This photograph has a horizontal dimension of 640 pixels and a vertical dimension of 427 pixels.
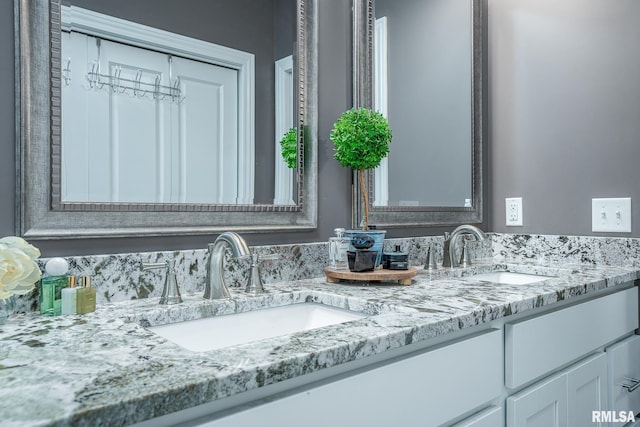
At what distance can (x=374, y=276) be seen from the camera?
121 centimetres

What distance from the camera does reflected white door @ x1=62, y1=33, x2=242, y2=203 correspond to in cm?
98

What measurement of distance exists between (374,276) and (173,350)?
0.67 m

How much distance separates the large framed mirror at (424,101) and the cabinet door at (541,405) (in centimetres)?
68

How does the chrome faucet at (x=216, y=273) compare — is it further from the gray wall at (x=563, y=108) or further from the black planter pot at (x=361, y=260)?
the gray wall at (x=563, y=108)

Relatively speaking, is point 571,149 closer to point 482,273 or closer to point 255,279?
point 482,273

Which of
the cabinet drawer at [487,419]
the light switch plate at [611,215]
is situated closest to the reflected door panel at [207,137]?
the cabinet drawer at [487,419]

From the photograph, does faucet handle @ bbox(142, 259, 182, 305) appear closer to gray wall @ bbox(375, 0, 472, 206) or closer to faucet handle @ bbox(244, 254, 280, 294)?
faucet handle @ bbox(244, 254, 280, 294)

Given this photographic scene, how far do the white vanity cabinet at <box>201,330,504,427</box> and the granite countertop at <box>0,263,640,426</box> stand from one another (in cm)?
4

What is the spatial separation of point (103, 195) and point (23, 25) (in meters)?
0.36

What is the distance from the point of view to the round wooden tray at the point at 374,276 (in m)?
1.21

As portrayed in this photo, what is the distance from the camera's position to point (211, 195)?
1171 millimetres

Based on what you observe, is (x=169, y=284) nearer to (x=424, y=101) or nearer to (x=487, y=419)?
(x=487, y=419)

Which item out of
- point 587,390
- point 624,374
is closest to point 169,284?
point 587,390

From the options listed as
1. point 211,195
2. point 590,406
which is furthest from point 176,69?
point 590,406
